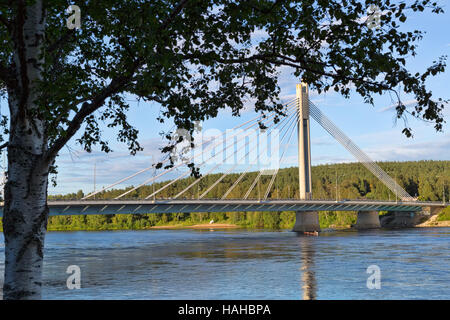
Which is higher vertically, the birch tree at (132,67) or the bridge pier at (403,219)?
the birch tree at (132,67)

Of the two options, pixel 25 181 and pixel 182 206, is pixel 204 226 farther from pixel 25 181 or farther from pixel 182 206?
pixel 25 181

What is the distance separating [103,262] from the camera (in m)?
46.5

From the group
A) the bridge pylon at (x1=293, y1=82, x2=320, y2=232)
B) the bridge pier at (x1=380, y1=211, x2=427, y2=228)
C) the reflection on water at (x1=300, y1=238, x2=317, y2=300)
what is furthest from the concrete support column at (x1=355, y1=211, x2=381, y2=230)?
the reflection on water at (x1=300, y1=238, x2=317, y2=300)

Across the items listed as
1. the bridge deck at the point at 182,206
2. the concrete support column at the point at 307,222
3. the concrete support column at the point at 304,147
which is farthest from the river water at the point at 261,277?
the concrete support column at the point at 307,222

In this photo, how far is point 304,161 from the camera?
95.9m

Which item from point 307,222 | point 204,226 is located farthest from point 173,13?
point 204,226

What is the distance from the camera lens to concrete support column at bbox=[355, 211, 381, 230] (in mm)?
126081

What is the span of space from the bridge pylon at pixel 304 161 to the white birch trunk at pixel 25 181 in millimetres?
87240

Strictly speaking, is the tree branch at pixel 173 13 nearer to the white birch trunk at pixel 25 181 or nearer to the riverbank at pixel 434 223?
the white birch trunk at pixel 25 181

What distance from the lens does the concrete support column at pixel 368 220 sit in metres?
126

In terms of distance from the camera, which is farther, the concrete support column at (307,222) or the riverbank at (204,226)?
the riverbank at (204,226)

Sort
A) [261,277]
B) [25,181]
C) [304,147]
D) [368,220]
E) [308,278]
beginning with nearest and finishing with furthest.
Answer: [25,181], [308,278], [261,277], [304,147], [368,220]

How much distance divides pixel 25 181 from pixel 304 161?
287ft
